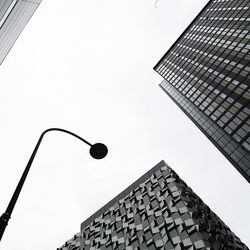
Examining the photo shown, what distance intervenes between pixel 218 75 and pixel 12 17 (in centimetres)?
5117

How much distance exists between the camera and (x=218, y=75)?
65.0 metres

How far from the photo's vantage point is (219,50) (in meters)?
71.6

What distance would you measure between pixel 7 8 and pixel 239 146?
42421 millimetres

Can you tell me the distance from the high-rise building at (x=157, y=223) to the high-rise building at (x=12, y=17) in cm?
3343

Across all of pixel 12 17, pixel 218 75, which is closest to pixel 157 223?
pixel 218 75

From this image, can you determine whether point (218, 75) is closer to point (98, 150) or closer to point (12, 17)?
point (12, 17)

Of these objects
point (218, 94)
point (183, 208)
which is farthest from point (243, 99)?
point (183, 208)

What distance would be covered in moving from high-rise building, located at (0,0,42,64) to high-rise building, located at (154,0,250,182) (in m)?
38.4

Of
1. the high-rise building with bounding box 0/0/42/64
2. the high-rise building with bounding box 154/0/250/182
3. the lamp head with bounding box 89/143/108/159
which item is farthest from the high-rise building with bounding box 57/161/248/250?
the lamp head with bounding box 89/143/108/159

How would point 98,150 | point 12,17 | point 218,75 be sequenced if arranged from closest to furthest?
point 98,150, point 12,17, point 218,75

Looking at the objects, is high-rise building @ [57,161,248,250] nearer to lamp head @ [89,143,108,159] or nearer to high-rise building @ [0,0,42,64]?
high-rise building @ [0,0,42,64]

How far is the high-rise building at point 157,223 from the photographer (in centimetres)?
4225

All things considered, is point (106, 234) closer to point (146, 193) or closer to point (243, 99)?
point (146, 193)

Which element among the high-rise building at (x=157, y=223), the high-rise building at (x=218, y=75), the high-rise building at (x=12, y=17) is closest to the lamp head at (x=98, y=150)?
the high-rise building at (x=12, y=17)
